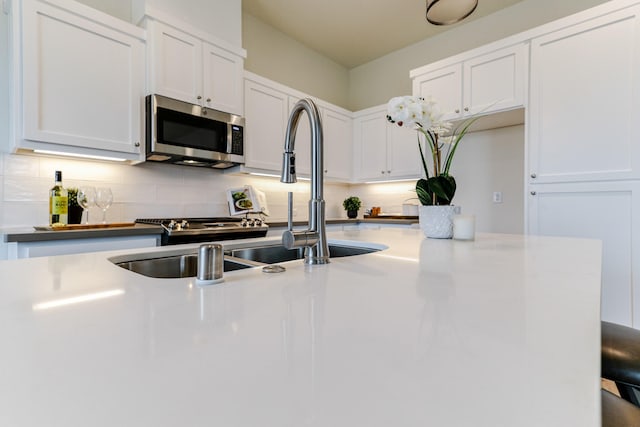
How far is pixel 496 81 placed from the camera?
8.97 feet

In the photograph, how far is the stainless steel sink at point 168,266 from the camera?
99cm

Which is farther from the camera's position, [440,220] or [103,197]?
[103,197]

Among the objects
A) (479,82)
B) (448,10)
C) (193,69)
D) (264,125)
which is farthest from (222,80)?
(479,82)

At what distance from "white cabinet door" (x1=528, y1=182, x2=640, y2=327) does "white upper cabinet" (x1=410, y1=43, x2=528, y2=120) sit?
831mm

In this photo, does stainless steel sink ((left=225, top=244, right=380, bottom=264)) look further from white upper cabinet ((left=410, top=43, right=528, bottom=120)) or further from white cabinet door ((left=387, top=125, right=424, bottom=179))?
white cabinet door ((left=387, top=125, right=424, bottom=179))

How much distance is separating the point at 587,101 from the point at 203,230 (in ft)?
9.35

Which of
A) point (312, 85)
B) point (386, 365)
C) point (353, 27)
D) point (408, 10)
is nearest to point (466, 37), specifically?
point (408, 10)

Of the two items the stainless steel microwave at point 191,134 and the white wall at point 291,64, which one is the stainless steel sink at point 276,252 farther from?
the white wall at point 291,64

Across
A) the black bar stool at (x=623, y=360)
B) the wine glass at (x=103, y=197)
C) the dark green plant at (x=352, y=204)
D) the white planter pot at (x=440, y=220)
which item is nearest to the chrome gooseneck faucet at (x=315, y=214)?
the black bar stool at (x=623, y=360)

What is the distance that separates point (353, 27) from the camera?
11.6 ft

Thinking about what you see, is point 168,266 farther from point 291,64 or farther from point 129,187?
point 291,64

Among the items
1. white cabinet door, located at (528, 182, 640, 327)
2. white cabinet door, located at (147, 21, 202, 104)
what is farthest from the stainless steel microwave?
white cabinet door, located at (528, 182, 640, 327)

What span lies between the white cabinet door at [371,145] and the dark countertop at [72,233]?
254cm

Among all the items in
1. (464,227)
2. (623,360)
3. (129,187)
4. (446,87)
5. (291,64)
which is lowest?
(623,360)
